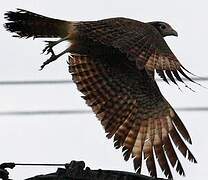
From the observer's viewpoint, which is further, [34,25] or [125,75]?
[125,75]

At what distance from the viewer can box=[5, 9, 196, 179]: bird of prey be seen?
2.37 metres

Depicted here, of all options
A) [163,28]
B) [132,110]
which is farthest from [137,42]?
[163,28]

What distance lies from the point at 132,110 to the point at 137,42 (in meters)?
0.32

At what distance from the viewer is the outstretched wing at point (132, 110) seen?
95.5 inches

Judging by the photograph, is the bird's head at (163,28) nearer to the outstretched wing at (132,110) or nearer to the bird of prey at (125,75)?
the bird of prey at (125,75)

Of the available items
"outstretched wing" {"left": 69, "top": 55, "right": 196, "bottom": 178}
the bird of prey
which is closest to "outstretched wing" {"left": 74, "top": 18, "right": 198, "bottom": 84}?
the bird of prey

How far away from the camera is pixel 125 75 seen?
2.72 meters

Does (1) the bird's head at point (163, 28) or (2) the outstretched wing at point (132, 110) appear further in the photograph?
(1) the bird's head at point (163, 28)

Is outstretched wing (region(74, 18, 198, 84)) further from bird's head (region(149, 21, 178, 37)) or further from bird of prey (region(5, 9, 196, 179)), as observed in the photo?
bird's head (region(149, 21, 178, 37))

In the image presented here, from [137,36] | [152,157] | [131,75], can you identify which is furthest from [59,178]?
[131,75]

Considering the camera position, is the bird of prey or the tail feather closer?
the bird of prey

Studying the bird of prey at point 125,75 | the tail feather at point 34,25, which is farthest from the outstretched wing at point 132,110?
the tail feather at point 34,25

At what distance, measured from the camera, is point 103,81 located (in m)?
2.76

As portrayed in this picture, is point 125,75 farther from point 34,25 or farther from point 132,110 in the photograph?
point 34,25
